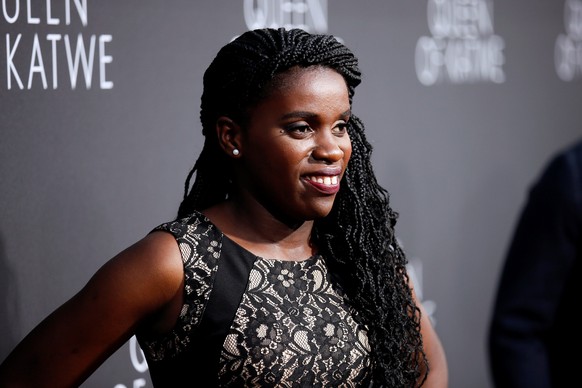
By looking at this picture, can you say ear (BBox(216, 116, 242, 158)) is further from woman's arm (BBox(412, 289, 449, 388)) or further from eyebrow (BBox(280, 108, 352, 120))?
woman's arm (BBox(412, 289, 449, 388))

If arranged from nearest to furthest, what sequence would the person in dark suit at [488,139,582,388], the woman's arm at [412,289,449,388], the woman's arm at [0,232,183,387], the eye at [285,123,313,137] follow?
the person in dark suit at [488,139,582,388]
the woman's arm at [0,232,183,387]
the eye at [285,123,313,137]
the woman's arm at [412,289,449,388]

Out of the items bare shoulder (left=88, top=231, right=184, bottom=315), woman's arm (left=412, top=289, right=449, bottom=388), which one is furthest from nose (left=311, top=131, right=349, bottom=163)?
woman's arm (left=412, top=289, right=449, bottom=388)

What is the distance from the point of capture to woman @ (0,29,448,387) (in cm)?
187

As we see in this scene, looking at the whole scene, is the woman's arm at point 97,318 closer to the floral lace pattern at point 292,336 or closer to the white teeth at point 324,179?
the floral lace pattern at point 292,336

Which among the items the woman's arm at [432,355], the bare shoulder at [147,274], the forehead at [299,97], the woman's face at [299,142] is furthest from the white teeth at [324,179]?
the woman's arm at [432,355]

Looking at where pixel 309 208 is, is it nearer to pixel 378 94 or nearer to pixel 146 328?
pixel 146 328

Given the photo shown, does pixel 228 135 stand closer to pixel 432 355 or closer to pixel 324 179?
pixel 324 179

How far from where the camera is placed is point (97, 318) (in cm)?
185

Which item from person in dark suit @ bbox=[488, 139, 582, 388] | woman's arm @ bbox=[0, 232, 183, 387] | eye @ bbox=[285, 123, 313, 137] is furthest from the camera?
eye @ bbox=[285, 123, 313, 137]

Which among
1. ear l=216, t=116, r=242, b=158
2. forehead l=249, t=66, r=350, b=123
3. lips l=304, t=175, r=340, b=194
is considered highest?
forehead l=249, t=66, r=350, b=123

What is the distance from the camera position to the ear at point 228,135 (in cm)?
200

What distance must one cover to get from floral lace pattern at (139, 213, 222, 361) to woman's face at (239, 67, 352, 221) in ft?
0.52

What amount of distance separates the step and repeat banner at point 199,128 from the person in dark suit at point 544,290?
51.0 inches

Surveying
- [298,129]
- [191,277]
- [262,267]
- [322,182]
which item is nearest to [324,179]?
[322,182]
